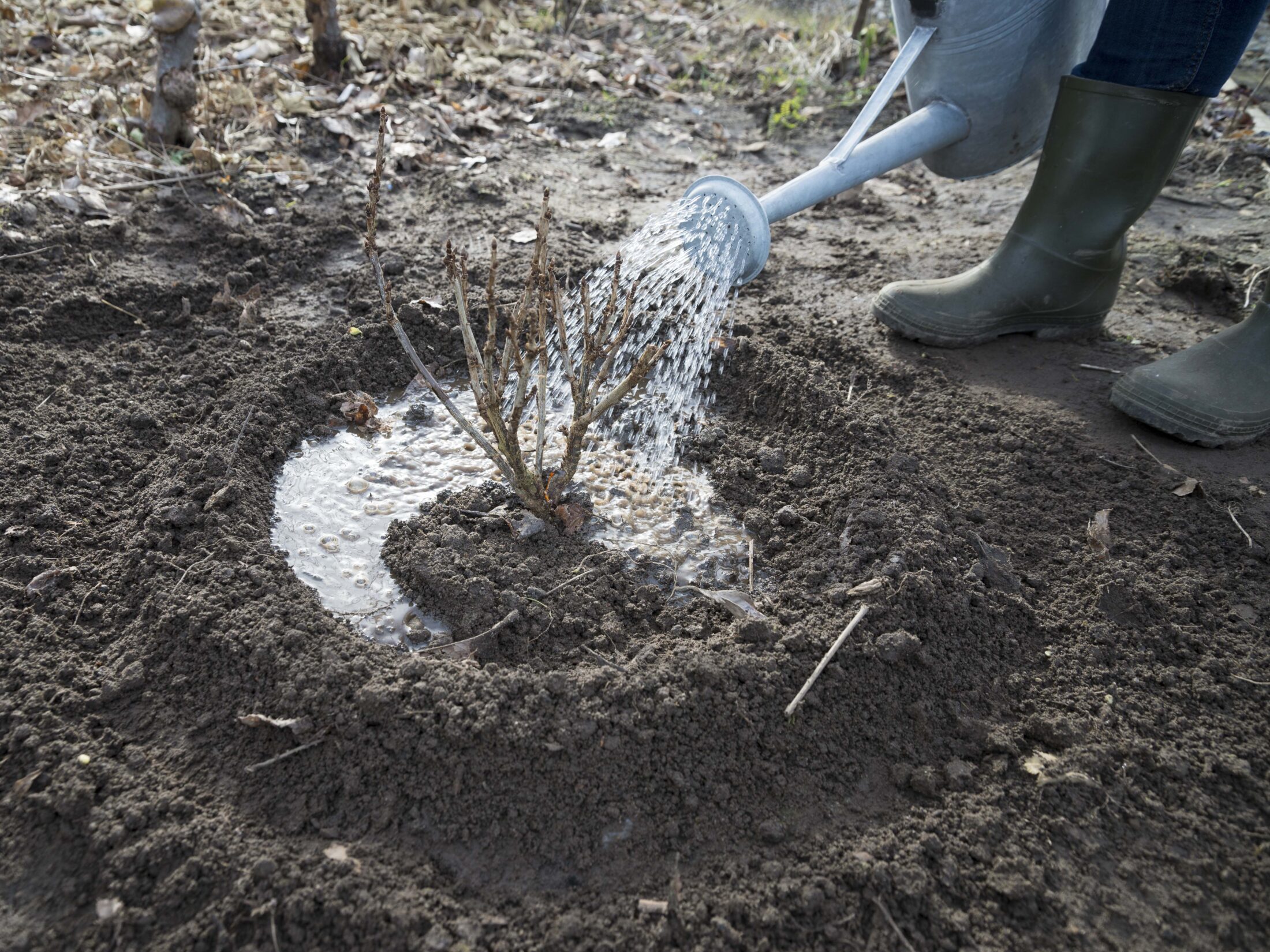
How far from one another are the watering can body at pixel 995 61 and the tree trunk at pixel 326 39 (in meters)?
3.04

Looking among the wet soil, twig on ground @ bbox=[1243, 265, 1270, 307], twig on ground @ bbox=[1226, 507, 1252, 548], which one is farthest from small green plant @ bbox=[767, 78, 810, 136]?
twig on ground @ bbox=[1226, 507, 1252, 548]

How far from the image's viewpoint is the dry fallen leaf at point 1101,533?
7.19ft

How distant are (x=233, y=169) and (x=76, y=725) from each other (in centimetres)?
273

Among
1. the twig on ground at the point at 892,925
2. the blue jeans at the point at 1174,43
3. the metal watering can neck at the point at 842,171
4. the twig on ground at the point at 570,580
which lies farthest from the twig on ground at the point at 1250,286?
the twig on ground at the point at 892,925

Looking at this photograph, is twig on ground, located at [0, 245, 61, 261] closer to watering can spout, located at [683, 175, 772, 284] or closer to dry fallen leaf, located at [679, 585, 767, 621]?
watering can spout, located at [683, 175, 772, 284]

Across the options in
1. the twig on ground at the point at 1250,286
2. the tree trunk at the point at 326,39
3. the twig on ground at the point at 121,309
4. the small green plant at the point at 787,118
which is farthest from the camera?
the small green plant at the point at 787,118

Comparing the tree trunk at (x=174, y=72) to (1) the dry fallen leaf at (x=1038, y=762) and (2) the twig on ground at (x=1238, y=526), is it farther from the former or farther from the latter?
(2) the twig on ground at (x=1238, y=526)

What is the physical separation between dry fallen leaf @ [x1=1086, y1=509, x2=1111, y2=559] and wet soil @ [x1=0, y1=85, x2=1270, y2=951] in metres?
0.02

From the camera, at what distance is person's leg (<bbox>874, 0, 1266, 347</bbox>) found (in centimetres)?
233

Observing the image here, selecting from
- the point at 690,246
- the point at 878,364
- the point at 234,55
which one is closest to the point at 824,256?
the point at 878,364

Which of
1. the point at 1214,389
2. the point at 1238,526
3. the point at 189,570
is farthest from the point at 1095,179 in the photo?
the point at 189,570

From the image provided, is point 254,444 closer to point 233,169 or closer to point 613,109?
point 233,169

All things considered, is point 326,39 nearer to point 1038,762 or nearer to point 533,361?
point 533,361

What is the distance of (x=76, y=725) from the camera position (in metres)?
1.70
